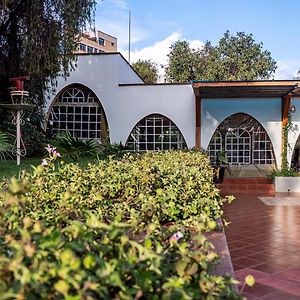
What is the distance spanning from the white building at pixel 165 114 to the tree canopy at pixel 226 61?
1572 cm

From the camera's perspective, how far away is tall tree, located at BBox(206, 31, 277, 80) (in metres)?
28.2

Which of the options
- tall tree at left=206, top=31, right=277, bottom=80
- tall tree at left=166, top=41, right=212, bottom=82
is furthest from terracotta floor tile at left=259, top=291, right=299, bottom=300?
tall tree at left=206, top=31, right=277, bottom=80

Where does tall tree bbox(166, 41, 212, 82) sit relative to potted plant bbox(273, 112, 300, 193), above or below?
above

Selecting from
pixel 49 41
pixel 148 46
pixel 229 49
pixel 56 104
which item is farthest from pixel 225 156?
pixel 148 46

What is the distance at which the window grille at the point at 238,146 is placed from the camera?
12.6 m

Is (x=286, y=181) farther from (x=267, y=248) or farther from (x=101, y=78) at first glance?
(x=267, y=248)

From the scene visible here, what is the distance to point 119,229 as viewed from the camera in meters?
1.17

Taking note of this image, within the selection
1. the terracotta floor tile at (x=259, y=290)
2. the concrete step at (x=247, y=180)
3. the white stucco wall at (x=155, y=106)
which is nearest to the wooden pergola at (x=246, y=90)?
the white stucco wall at (x=155, y=106)

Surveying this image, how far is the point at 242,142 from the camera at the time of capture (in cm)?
1265

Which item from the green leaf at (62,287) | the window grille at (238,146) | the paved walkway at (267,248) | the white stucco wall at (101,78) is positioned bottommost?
the paved walkway at (267,248)

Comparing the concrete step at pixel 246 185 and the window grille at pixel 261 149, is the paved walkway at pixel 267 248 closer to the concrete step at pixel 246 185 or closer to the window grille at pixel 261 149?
the concrete step at pixel 246 185

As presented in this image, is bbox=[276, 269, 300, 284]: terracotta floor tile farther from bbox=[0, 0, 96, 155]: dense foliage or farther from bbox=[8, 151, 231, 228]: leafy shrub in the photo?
bbox=[0, 0, 96, 155]: dense foliage

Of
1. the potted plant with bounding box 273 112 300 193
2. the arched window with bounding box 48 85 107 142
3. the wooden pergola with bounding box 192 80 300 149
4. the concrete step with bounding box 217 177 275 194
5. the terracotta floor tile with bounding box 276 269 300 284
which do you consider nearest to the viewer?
the terracotta floor tile with bounding box 276 269 300 284

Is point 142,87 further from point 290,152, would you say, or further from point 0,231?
point 0,231
